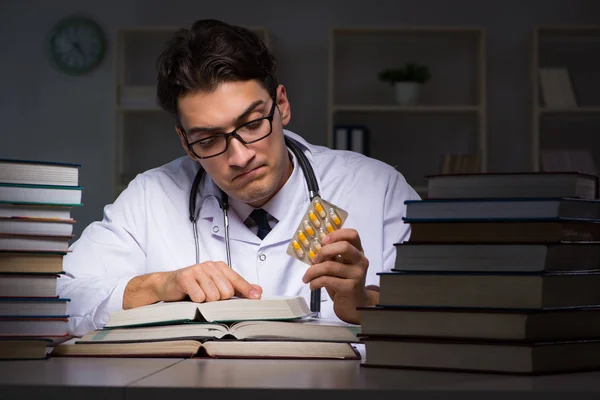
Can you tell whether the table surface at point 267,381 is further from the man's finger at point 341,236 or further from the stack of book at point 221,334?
the man's finger at point 341,236

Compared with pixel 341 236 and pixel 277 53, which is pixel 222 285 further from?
pixel 277 53

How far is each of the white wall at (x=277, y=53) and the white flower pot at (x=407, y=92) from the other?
0.45 meters

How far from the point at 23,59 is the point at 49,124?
42 centimetres

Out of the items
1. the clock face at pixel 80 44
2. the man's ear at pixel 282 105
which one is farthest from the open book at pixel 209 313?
the clock face at pixel 80 44

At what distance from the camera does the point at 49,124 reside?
4797 millimetres

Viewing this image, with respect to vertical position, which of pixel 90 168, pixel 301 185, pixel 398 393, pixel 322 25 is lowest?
pixel 398 393

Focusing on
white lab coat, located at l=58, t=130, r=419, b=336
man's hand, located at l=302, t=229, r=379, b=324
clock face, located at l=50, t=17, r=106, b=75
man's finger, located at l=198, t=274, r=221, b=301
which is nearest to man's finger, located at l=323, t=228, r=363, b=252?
man's hand, located at l=302, t=229, r=379, b=324

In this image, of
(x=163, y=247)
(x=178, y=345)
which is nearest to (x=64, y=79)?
(x=163, y=247)

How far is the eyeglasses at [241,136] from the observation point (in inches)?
73.4

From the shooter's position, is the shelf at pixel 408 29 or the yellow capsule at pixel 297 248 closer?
the yellow capsule at pixel 297 248

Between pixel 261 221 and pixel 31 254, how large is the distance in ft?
3.08

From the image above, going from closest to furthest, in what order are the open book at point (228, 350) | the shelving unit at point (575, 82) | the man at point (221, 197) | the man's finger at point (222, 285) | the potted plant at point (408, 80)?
the open book at point (228, 350), the man's finger at point (222, 285), the man at point (221, 197), the potted plant at point (408, 80), the shelving unit at point (575, 82)

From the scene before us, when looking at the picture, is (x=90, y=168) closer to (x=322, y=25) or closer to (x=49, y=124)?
(x=49, y=124)

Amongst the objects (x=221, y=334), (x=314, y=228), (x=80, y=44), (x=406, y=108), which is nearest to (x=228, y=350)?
(x=221, y=334)
